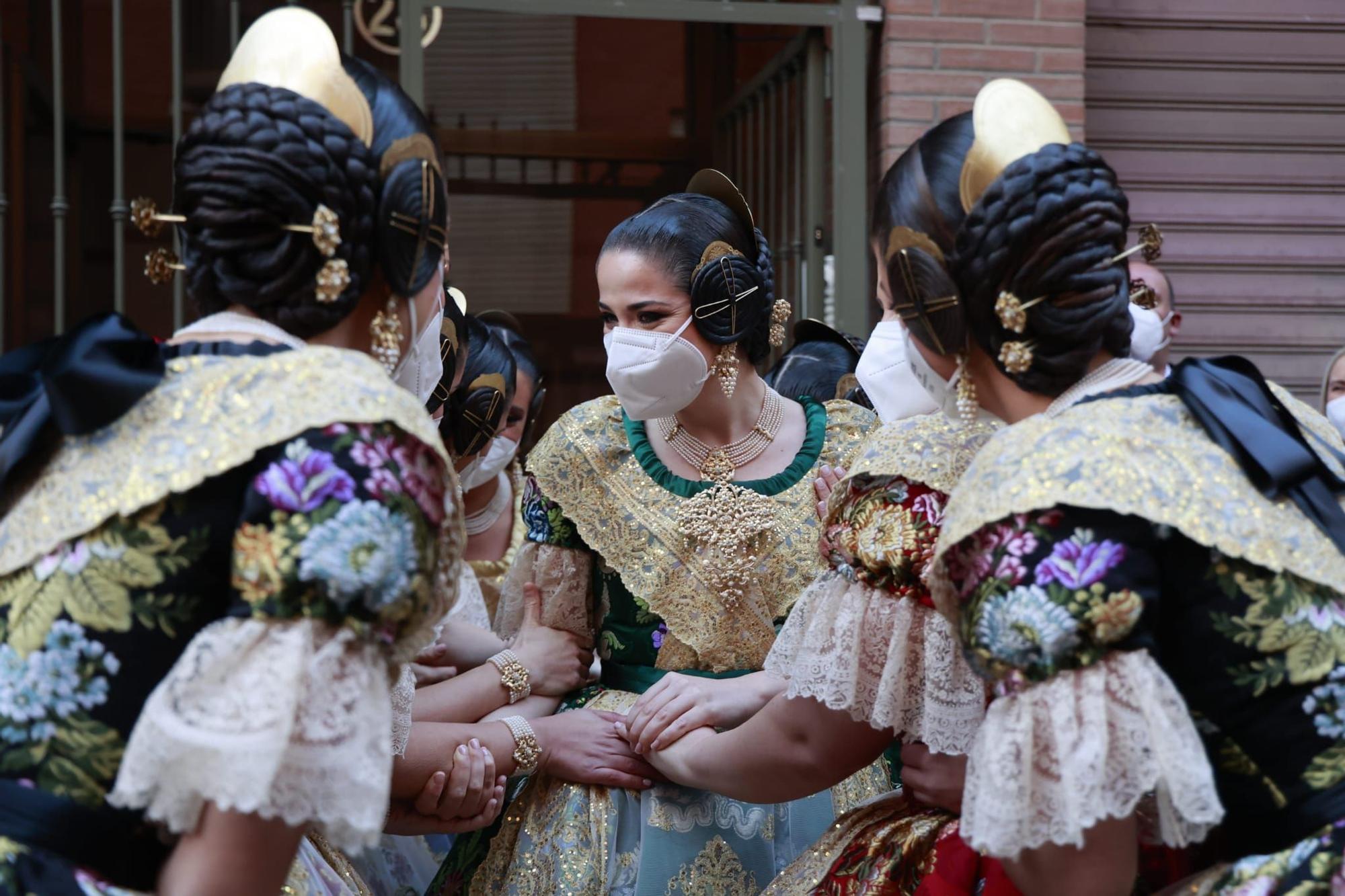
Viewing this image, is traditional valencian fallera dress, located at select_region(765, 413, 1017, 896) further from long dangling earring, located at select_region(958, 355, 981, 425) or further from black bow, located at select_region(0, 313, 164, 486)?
black bow, located at select_region(0, 313, 164, 486)

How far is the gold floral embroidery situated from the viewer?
272 centimetres

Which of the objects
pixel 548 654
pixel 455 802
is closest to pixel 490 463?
pixel 548 654

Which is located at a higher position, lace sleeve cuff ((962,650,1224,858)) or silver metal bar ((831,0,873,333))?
silver metal bar ((831,0,873,333))

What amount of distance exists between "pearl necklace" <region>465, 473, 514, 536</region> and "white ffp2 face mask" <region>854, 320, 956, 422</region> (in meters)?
1.55

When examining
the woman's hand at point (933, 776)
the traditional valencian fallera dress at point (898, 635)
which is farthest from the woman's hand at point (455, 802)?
the woman's hand at point (933, 776)

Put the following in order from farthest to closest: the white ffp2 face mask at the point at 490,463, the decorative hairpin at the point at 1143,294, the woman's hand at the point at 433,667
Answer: the white ffp2 face mask at the point at 490,463 < the woman's hand at the point at 433,667 < the decorative hairpin at the point at 1143,294

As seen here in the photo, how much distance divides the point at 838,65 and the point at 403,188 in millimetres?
3528

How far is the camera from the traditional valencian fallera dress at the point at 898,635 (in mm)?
2125

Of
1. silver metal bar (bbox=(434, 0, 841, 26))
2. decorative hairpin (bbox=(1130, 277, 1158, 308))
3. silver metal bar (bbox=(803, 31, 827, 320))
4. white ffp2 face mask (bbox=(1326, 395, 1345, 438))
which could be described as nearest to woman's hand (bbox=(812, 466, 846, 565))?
decorative hairpin (bbox=(1130, 277, 1158, 308))

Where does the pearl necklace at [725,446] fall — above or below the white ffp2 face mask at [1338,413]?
above

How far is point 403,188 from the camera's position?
5.94 ft

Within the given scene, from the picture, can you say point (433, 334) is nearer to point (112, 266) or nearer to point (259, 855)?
point (259, 855)

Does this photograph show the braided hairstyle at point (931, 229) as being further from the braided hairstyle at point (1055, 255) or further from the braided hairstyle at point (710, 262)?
the braided hairstyle at point (710, 262)

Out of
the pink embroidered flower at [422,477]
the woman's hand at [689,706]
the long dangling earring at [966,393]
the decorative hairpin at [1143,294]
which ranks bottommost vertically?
the woman's hand at [689,706]
